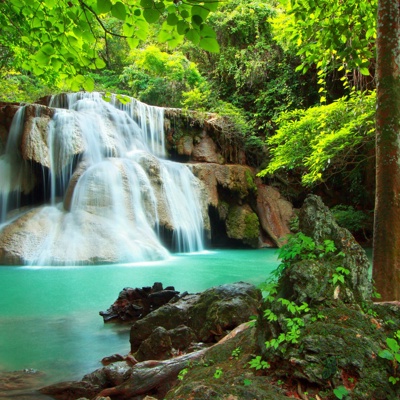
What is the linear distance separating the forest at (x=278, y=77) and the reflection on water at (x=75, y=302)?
2835 mm

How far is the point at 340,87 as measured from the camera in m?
16.9

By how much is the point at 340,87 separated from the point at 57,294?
585 inches

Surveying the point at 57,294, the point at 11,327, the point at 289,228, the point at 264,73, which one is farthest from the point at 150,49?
the point at 11,327

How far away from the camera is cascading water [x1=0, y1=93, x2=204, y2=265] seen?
1063 cm

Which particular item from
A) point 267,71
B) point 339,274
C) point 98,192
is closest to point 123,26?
point 339,274

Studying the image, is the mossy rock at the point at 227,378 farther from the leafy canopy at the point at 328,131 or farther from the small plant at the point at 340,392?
the leafy canopy at the point at 328,131

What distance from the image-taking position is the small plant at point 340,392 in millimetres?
1693

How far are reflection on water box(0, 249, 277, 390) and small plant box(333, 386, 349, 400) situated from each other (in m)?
2.77

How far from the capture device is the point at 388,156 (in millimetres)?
3752

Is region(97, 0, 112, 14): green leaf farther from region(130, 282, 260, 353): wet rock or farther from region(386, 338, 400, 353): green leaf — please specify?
region(130, 282, 260, 353): wet rock

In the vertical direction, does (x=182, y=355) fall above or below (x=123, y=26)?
below

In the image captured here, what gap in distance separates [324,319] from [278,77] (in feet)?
59.9

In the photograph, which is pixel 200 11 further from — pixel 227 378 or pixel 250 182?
pixel 250 182

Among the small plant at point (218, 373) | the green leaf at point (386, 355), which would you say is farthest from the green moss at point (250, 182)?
the green leaf at point (386, 355)
